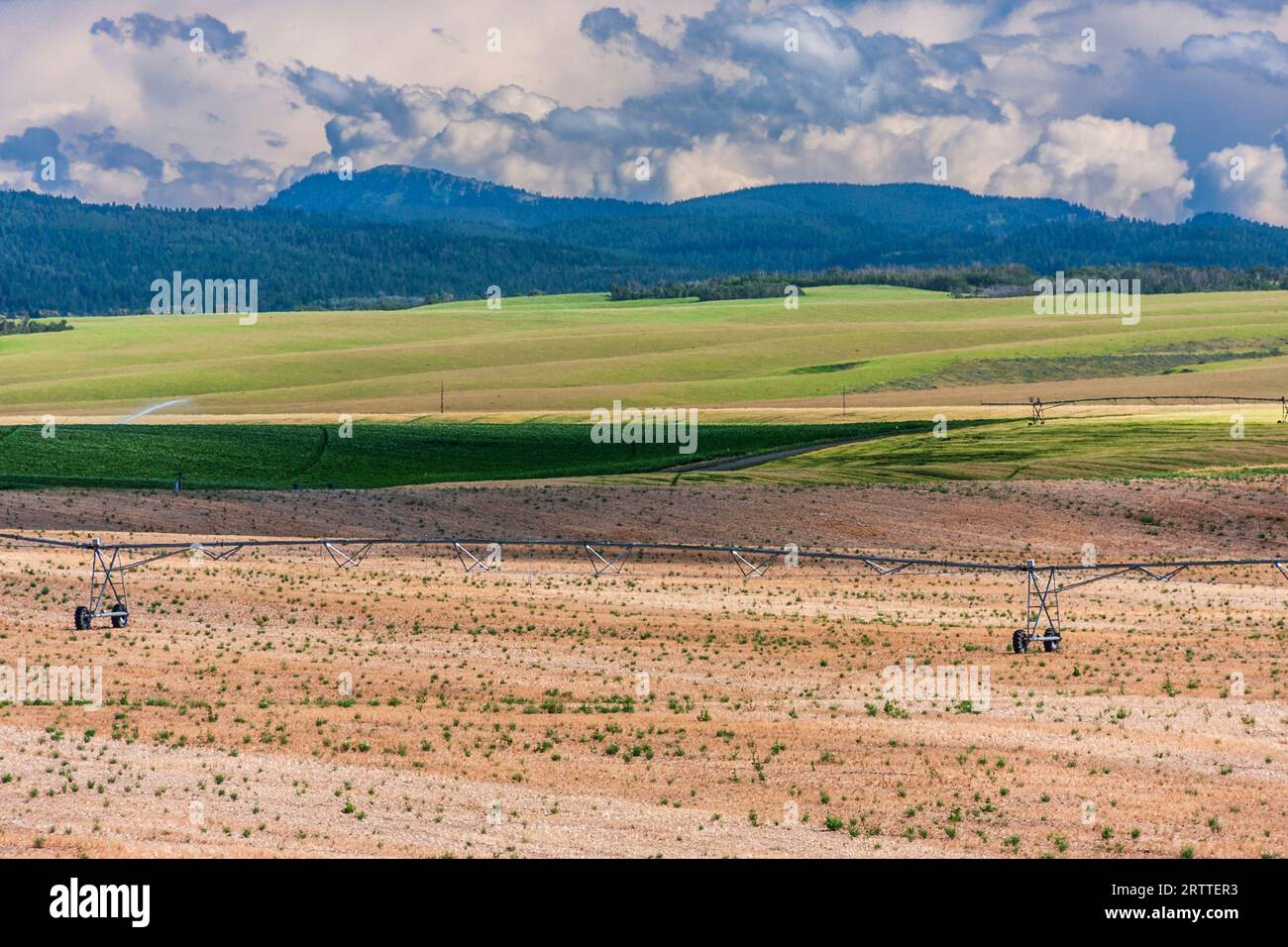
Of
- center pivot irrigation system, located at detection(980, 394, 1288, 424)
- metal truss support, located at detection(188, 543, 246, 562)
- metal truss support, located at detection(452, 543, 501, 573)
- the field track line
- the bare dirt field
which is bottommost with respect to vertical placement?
the bare dirt field

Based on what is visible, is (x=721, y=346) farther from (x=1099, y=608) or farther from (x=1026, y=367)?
(x=1099, y=608)

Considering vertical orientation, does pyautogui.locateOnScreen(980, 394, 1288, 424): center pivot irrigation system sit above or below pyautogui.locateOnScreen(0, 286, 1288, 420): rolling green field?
below

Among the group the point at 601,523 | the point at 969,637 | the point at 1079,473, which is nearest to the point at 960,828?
the point at 969,637

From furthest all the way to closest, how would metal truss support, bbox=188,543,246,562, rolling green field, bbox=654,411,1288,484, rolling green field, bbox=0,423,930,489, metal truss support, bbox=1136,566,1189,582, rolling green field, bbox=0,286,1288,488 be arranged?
1. rolling green field, bbox=0,423,930,489
2. rolling green field, bbox=0,286,1288,488
3. rolling green field, bbox=654,411,1288,484
4. metal truss support, bbox=188,543,246,562
5. metal truss support, bbox=1136,566,1189,582

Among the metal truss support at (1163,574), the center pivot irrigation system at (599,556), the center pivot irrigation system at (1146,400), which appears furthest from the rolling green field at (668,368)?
the metal truss support at (1163,574)

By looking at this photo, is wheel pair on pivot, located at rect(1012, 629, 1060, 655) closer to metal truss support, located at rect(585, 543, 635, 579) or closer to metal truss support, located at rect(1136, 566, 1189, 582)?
metal truss support, located at rect(1136, 566, 1189, 582)

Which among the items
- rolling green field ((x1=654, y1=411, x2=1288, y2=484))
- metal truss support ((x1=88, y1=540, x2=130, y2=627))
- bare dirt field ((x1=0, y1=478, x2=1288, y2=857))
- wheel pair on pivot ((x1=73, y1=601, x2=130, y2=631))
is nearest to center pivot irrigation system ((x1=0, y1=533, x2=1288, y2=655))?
metal truss support ((x1=88, y1=540, x2=130, y2=627))

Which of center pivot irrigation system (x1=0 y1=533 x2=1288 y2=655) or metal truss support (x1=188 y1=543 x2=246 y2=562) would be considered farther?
metal truss support (x1=188 y1=543 x2=246 y2=562)

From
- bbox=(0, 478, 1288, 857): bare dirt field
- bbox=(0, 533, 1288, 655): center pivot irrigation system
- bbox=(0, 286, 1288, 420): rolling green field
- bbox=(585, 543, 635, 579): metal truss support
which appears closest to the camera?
bbox=(0, 478, 1288, 857): bare dirt field
